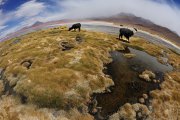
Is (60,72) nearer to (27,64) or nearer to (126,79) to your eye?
(27,64)

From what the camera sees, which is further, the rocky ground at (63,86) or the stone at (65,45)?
the stone at (65,45)

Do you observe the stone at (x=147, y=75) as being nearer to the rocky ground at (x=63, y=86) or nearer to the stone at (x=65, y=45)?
the rocky ground at (x=63, y=86)

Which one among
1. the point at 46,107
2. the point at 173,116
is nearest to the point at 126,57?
the point at 173,116

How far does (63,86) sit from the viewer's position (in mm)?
63031

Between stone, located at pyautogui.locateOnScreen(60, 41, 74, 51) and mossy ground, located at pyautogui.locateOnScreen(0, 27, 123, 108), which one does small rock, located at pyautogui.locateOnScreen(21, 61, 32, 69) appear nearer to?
mossy ground, located at pyautogui.locateOnScreen(0, 27, 123, 108)

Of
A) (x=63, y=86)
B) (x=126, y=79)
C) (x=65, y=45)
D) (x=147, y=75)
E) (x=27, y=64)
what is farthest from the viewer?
(x=65, y=45)

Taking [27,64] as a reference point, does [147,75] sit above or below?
below

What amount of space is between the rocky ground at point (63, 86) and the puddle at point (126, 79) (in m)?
1.74

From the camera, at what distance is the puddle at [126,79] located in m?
59.5

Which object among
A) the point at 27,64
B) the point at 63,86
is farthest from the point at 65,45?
the point at 63,86

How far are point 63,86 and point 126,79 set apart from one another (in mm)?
15769

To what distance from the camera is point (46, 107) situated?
5625 centimetres

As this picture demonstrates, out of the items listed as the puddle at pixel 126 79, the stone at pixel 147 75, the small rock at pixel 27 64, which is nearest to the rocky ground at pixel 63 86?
the small rock at pixel 27 64

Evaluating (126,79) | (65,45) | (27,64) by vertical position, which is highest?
(65,45)
